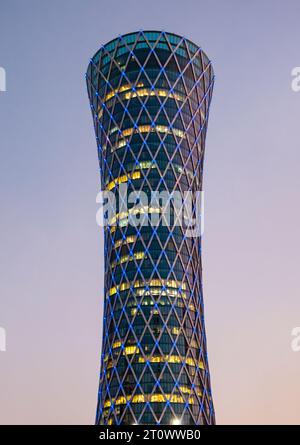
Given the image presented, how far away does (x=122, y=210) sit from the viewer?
143750 millimetres

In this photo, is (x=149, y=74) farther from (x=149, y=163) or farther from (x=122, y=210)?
(x=122, y=210)

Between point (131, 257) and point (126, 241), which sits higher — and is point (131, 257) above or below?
below

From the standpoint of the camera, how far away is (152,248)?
451ft

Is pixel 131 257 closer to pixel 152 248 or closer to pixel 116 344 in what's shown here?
pixel 152 248

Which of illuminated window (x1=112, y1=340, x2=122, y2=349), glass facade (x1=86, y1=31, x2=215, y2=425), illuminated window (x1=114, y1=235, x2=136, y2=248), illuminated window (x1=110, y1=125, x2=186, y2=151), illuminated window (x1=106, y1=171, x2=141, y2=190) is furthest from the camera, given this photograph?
illuminated window (x1=110, y1=125, x2=186, y2=151)

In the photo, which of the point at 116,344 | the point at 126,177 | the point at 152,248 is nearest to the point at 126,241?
the point at 152,248

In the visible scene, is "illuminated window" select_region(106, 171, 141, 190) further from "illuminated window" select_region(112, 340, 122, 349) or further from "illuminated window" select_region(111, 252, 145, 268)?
"illuminated window" select_region(112, 340, 122, 349)

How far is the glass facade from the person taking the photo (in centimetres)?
13250

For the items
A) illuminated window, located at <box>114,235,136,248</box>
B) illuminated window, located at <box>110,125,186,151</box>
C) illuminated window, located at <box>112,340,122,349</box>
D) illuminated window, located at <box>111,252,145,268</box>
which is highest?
illuminated window, located at <box>110,125,186,151</box>

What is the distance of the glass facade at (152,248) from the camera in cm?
13250

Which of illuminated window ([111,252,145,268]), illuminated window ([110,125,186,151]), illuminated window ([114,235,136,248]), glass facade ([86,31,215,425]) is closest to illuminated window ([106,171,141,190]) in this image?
glass facade ([86,31,215,425])

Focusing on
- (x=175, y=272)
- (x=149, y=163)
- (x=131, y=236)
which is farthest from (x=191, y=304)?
(x=149, y=163)
